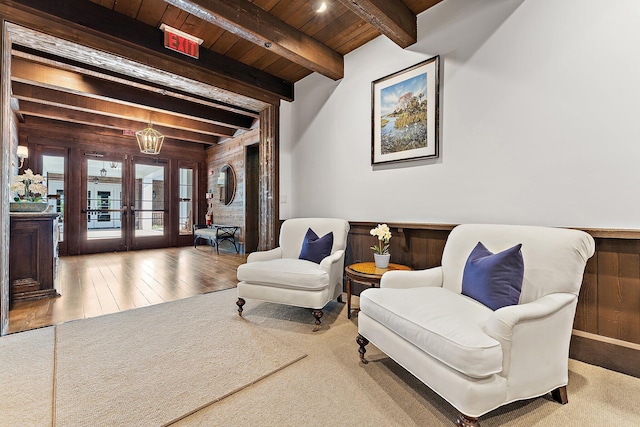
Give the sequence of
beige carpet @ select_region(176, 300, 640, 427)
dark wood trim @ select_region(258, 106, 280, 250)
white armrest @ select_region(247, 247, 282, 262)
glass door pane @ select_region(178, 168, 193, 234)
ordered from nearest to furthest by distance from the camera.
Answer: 1. beige carpet @ select_region(176, 300, 640, 427)
2. white armrest @ select_region(247, 247, 282, 262)
3. dark wood trim @ select_region(258, 106, 280, 250)
4. glass door pane @ select_region(178, 168, 193, 234)

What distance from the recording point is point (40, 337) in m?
2.15

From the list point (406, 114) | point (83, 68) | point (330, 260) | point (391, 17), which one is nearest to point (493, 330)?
point (330, 260)

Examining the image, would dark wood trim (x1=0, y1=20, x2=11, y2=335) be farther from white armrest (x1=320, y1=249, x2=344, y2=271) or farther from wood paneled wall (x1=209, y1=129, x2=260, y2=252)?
wood paneled wall (x1=209, y1=129, x2=260, y2=252)

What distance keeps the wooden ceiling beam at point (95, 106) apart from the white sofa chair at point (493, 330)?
17.5 feet

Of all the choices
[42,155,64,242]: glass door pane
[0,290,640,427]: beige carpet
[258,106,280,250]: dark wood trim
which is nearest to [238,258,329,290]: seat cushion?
[0,290,640,427]: beige carpet

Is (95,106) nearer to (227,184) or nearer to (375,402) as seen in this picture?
(227,184)

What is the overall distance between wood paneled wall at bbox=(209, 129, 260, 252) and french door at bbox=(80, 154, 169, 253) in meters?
1.11

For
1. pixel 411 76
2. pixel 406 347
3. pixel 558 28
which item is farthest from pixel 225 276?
pixel 558 28

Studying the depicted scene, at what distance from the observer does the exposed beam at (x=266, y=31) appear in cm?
227

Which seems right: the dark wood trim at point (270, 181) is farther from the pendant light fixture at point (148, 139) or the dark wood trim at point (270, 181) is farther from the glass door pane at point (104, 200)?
the glass door pane at point (104, 200)

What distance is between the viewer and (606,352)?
176cm

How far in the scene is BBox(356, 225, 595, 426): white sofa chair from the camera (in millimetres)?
1203

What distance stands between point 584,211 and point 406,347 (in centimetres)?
149

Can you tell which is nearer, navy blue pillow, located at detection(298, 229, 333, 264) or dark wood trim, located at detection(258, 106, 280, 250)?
navy blue pillow, located at detection(298, 229, 333, 264)
